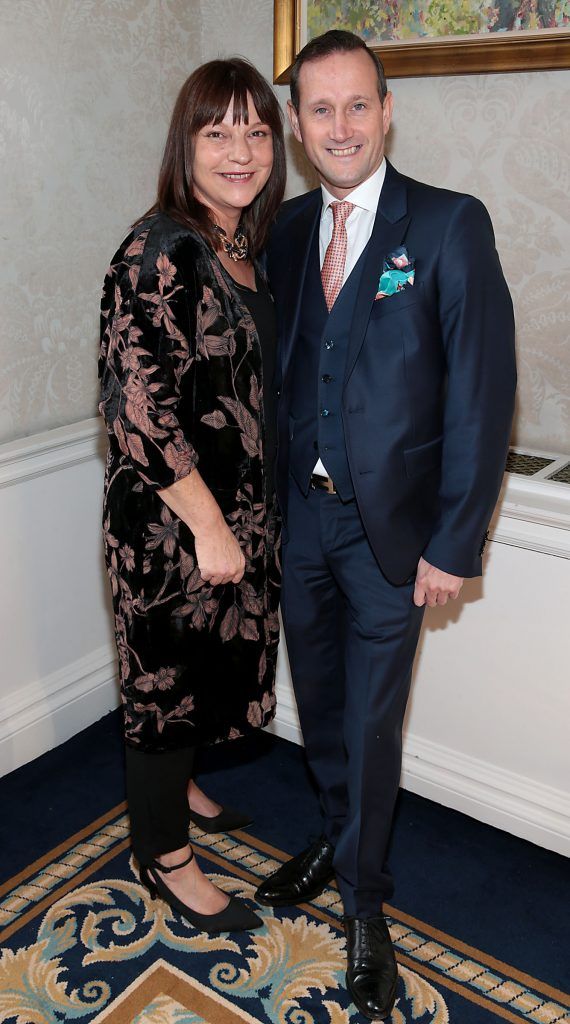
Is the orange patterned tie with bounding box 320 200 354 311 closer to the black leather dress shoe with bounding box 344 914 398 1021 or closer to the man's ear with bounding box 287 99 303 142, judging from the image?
the man's ear with bounding box 287 99 303 142

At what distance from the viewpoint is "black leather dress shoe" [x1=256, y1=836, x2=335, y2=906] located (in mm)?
2143

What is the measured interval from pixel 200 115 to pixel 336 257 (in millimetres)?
362

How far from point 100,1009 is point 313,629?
879 mm

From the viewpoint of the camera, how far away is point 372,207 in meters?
1.76

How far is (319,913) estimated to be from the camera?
6.97 ft


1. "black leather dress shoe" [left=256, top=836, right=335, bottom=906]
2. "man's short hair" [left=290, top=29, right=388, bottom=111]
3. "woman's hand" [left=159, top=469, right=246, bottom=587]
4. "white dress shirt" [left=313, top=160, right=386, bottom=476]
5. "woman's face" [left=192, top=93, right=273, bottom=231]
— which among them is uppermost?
"man's short hair" [left=290, top=29, right=388, bottom=111]

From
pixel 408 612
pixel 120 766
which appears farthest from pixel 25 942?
pixel 408 612

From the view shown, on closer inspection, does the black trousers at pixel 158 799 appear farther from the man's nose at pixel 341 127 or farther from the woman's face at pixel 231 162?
the man's nose at pixel 341 127

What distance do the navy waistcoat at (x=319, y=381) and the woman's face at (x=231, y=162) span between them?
0.57 ft

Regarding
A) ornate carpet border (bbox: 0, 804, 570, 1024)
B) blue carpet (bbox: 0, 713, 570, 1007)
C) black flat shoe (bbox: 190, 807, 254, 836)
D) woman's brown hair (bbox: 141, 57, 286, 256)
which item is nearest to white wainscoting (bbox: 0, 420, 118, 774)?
blue carpet (bbox: 0, 713, 570, 1007)

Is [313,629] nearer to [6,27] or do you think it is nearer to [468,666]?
[468,666]

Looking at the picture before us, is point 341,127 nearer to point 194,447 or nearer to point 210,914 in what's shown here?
point 194,447

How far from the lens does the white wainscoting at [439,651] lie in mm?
2184

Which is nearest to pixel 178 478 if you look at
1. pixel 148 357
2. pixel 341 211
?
pixel 148 357
